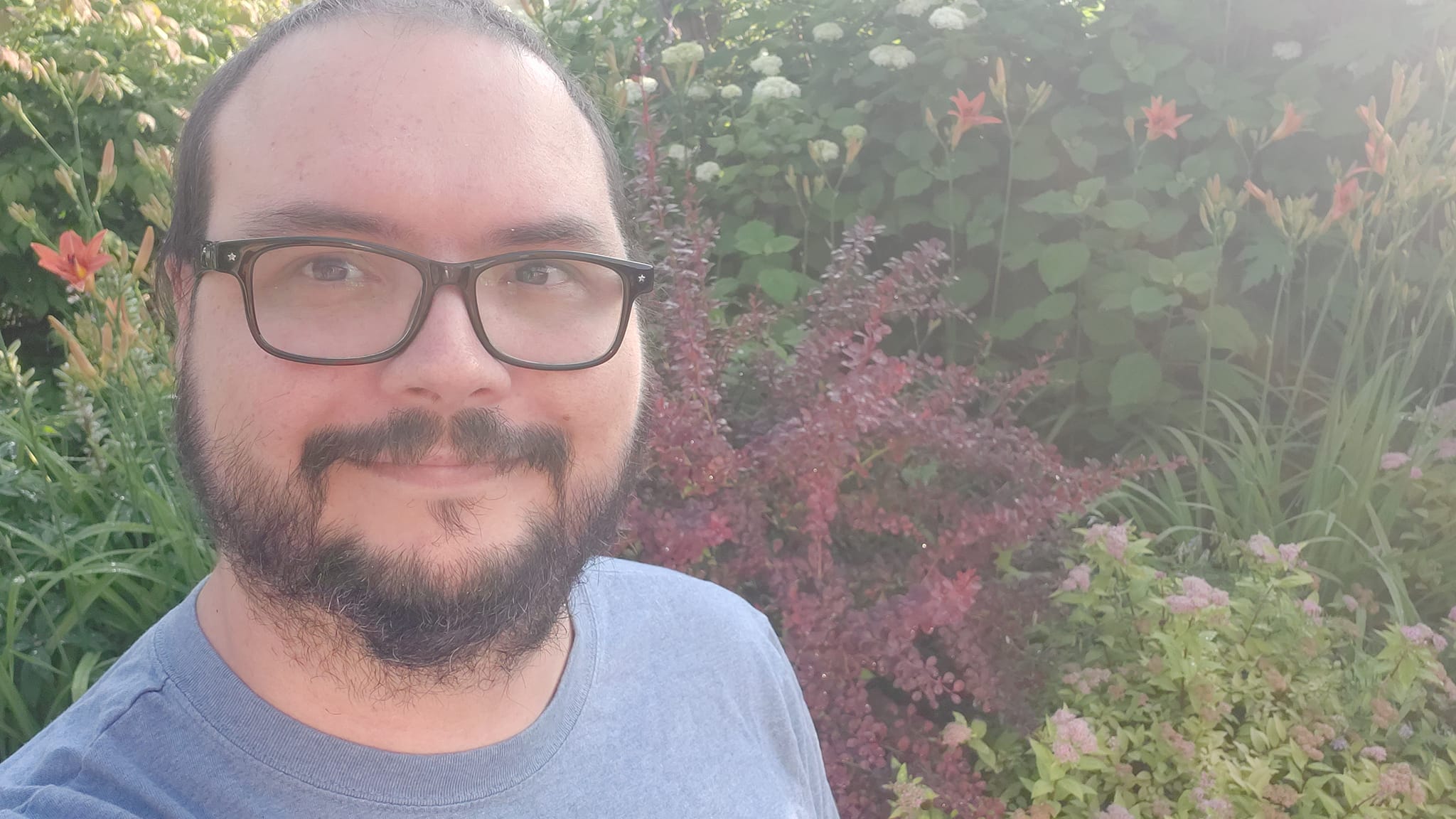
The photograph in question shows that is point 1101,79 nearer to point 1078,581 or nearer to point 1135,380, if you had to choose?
point 1135,380

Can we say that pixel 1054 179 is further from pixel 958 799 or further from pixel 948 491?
pixel 958 799

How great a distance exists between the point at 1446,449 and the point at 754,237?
206cm

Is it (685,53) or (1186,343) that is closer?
(1186,343)

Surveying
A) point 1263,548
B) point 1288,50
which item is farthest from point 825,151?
point 1263,548

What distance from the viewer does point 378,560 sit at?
3.14 feet

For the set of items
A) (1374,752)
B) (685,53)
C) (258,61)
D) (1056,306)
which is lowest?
(1374,752)

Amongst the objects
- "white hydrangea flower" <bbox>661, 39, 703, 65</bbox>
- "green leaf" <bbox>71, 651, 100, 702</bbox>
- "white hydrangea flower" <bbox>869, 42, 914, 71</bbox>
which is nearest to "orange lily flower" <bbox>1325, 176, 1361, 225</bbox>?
"white hydrangea flower" <bbox>869, 42, 914, 71</bbox>

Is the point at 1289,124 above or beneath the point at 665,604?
above

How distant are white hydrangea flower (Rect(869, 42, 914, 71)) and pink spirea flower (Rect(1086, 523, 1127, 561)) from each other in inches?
72.6

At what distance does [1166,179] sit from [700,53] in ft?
5.29

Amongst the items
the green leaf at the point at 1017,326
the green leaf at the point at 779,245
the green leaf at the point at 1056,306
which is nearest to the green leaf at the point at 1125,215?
the green leaf at the point at 1056,306

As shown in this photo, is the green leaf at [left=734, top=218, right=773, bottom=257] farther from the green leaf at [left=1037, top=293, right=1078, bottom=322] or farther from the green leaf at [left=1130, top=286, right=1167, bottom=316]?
the green leaf at [left=1130, top=286, right=1167, bottom=316]

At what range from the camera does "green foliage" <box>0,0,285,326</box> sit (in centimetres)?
339

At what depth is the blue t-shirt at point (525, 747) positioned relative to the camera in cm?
89
